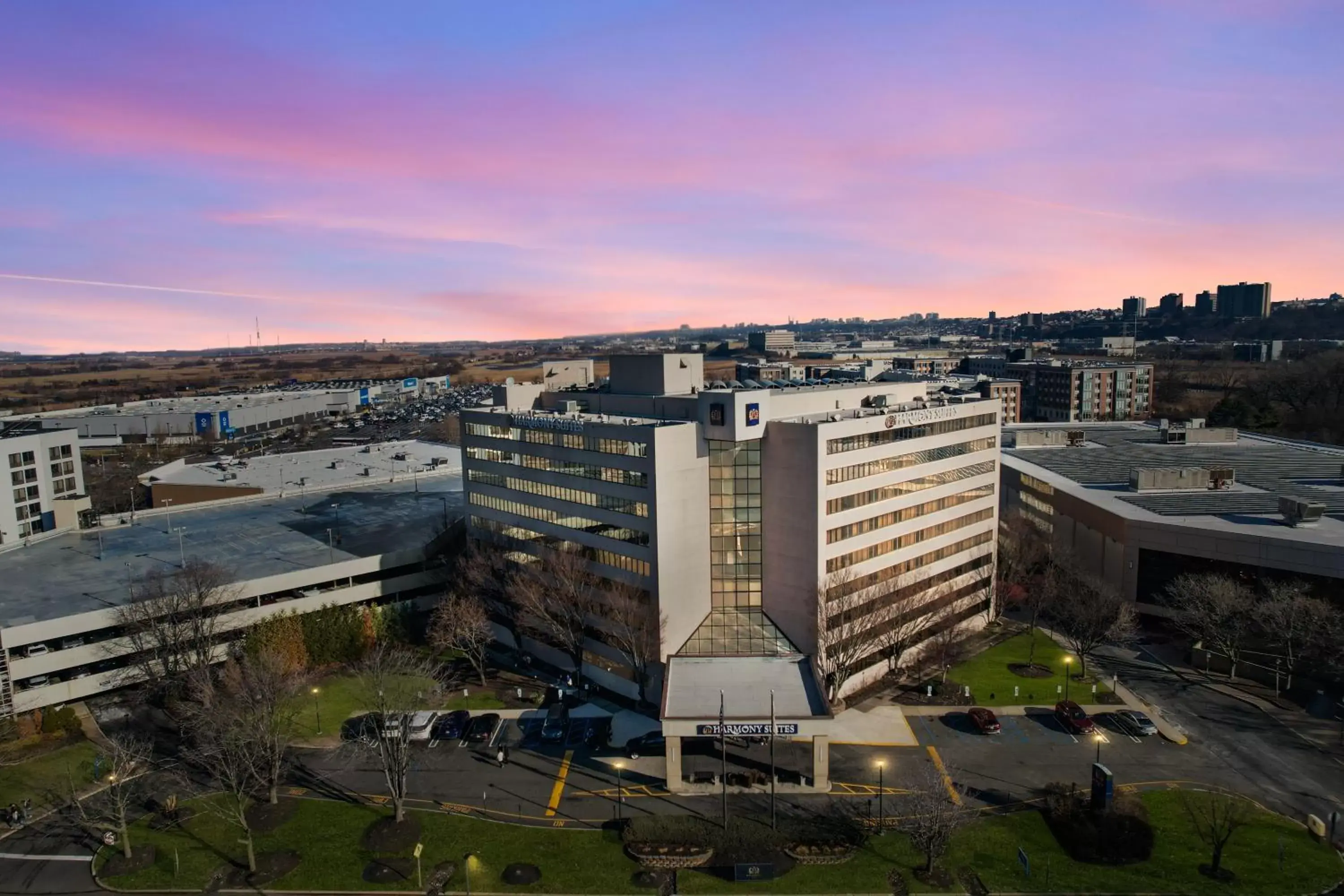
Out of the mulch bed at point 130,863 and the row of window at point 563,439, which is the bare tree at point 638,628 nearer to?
the row of window at point 563,439

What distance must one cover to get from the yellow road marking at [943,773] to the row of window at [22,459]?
107063mm

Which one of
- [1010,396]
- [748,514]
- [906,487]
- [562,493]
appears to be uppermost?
[1010,396]

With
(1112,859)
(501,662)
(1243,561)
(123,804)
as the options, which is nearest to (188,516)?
(501,662)

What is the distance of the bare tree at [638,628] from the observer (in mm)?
59281

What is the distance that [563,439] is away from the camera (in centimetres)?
6738

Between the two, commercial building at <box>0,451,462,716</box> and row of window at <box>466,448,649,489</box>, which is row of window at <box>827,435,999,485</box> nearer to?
row of window at <box>466,448,649,489</box>

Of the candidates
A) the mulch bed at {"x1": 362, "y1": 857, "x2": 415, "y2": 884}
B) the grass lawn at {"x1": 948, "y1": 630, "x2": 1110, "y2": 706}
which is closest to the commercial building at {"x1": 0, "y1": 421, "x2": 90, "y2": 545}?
the mulch bed at {"x1": 362, "y1": 857, "x2": 415, "y2": 884}

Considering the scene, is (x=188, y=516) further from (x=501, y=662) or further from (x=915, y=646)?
(x=915, y=646)

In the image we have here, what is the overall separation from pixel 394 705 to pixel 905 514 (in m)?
43.9

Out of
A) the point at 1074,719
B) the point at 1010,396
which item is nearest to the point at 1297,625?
the point at 1074,719

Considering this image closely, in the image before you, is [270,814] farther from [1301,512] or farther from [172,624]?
[1301,512]

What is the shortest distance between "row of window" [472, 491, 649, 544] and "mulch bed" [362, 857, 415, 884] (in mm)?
27093

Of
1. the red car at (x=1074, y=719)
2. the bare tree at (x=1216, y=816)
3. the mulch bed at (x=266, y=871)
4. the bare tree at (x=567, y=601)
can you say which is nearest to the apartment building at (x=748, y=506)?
the bare tree at (x=567, y=601)

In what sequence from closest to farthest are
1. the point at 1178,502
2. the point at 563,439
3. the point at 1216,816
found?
the point at 1216,816 → the point at 563,439 → the point at 1178,502
